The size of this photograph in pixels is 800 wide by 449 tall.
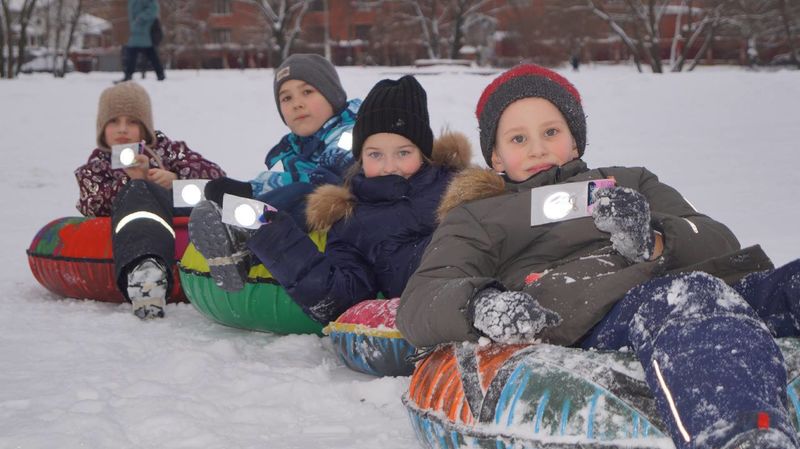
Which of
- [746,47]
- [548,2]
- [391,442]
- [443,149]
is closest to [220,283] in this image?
[443,149]

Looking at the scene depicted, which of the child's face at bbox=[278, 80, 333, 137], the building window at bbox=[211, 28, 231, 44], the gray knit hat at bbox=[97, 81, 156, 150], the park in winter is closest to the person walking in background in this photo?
the park in winter

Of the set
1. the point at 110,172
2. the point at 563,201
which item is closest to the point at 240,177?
the point at 110,172

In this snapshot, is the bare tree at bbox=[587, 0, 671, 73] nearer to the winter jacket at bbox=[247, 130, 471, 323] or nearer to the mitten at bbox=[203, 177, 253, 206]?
the mitten at bbox=[203, 177, 253, 206]

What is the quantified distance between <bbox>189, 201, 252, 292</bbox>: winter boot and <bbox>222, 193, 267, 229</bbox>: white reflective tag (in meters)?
0.10

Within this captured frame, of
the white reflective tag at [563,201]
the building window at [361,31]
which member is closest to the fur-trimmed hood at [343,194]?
the white reflective tag at [563,201]

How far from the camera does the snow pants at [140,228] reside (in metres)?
4.25

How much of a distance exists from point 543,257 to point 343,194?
122cm

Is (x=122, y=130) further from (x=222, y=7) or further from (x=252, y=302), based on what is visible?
(x=222, y=7)

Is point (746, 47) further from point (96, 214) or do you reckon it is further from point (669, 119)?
point (96, 214)

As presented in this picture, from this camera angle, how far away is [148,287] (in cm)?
423

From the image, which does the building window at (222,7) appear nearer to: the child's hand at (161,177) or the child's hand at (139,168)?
the child's hand at (139,168)

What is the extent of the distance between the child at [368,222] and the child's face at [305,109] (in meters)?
0.71

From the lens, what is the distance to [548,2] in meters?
25.5

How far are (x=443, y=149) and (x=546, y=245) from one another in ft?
4.07
